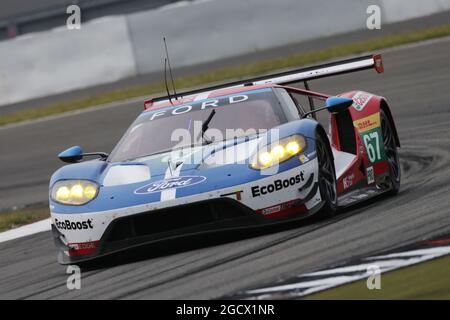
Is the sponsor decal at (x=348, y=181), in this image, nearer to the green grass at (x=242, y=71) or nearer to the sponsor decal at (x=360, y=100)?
the sponsor decal at (x=360, y=100)

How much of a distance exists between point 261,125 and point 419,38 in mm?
12965

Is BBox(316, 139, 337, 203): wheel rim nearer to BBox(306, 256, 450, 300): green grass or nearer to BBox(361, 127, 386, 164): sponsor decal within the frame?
BBox(361, 127, 386, 164): sponsor decal

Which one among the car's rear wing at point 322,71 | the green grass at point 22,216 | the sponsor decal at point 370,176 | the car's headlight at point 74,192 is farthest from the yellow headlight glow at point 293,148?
the green grass at point 22,216

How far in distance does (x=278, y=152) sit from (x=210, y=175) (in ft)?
1.68

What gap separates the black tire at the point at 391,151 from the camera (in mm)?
9398

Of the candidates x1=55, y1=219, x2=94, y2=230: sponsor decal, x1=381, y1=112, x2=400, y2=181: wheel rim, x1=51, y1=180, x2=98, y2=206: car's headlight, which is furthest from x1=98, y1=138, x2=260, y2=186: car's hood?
x1=381, y1=112, x2=400, y2=181: wheel rim

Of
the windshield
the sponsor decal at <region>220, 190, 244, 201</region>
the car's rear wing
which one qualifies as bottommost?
the sponsor decal at <region>220, 190, 244, 201</region>

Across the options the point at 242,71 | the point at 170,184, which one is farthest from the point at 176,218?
the point at 242,71

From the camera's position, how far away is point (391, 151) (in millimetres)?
9711

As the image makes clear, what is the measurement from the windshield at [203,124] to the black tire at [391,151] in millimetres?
1276

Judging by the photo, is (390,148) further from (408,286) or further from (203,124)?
(408,286)

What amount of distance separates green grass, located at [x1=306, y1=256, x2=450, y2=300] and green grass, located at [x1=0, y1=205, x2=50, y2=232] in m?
6.42

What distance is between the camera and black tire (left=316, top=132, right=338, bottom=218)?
25.8ft
